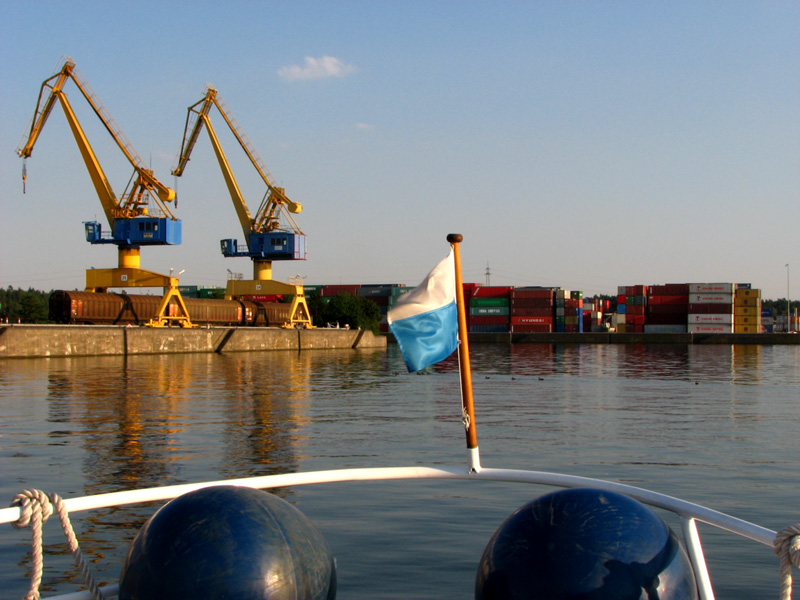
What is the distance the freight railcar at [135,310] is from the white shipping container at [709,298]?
72.1 metres

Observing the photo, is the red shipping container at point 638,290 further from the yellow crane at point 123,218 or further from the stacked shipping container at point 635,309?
the yellow crane at point 123,218

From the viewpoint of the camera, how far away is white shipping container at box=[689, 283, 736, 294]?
391 feet

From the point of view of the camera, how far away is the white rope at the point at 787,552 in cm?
256

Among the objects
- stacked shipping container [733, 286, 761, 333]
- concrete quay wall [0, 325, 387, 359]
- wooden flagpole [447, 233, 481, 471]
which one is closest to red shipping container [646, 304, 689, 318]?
stacked shipping container [733, 286, 761, 333]

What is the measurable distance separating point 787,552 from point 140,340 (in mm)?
55389

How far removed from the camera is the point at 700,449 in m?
13.6

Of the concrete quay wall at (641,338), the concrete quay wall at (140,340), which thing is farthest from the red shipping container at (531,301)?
the concrete quay wall at (140,340)

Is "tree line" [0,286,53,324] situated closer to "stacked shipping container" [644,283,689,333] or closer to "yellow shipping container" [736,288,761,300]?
"stacked shipping container" [644,283,689,333]

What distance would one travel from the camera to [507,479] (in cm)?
440

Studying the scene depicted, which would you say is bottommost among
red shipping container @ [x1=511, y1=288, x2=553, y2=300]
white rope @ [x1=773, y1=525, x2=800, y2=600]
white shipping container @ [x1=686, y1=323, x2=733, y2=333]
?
white shipping container @ [x1=686, y1=323, x2=733, y2=333]

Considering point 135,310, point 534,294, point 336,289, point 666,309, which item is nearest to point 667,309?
point 666,309

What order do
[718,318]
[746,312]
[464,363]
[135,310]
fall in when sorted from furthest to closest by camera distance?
[746,312]
[718,318]
[135,310]
[464,363]

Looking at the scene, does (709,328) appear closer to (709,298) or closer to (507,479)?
(709,298)

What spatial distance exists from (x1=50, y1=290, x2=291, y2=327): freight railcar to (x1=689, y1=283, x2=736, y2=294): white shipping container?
7261 cm
